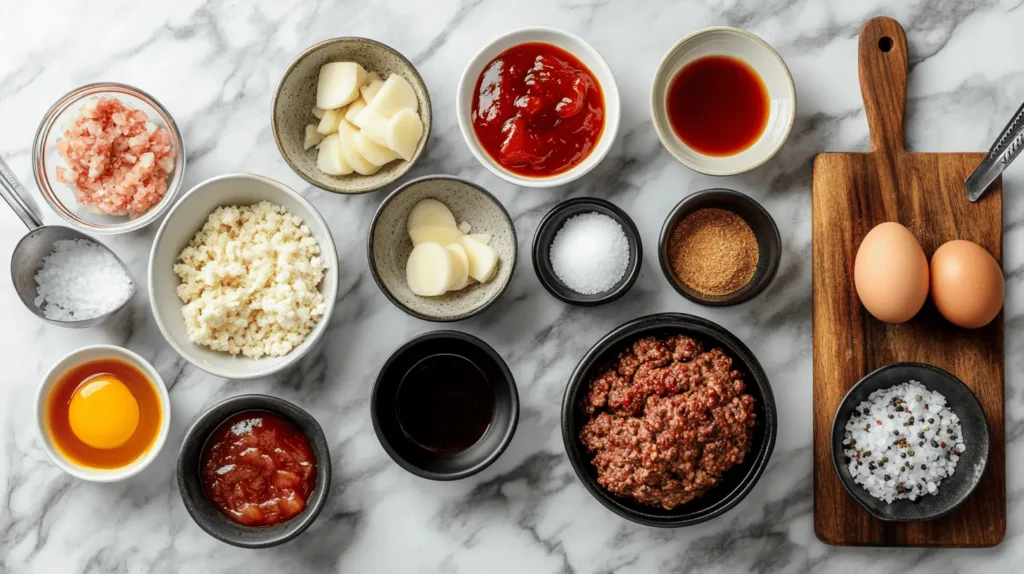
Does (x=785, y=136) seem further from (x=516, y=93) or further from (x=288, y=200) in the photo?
(x=288, y=200)

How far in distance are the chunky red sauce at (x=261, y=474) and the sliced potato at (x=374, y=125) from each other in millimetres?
829

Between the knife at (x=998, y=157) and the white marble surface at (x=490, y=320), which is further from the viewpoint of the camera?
the white marble surface at (x=490, y=320)

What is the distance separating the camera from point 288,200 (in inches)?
85.1

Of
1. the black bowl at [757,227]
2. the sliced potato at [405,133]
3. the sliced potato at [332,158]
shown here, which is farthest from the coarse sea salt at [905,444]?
the sliced potato at [332,158]

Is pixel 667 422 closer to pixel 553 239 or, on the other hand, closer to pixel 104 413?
pixel 553 239

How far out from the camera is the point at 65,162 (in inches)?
88.4

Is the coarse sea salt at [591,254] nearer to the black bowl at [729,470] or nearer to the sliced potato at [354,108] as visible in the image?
the black bowl at [729,470]

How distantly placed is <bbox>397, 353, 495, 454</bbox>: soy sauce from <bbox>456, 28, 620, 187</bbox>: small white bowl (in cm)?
56

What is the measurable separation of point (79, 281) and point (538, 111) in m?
1.36

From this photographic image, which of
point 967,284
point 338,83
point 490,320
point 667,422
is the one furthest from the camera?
point 490,320

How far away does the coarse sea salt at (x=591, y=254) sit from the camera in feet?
7.12

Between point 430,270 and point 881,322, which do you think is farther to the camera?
point 881,322

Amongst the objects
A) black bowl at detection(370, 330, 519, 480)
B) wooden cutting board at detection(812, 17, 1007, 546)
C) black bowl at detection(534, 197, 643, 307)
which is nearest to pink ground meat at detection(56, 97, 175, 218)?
black bowl at detection(370, 330, 519, 480)

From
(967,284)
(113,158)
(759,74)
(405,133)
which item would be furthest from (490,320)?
(967,284)
